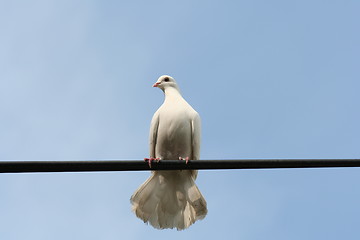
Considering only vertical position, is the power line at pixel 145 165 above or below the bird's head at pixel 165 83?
below

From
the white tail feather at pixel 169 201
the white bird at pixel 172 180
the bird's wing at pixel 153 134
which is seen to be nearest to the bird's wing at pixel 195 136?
the white bird at pixel 172 180

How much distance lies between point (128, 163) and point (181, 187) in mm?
4133

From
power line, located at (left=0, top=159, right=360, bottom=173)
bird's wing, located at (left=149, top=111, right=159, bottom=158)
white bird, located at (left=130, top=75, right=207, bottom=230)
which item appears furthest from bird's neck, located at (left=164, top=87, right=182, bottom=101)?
power line, located at (left=0, top=159, right=360, bottom=173)

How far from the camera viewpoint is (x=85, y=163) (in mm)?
5141

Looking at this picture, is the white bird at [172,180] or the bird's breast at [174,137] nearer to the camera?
the white bird at [172,180]

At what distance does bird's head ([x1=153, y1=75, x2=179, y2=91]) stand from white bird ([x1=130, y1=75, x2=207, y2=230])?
1050 mm

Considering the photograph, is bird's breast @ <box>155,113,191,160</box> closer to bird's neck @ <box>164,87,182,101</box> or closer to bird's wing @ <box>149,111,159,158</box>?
bird's wing @ <box>149,111,159,158</box>

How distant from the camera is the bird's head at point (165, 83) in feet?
36.5

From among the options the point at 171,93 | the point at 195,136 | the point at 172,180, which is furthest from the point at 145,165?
the point at 171,93

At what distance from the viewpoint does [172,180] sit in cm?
942

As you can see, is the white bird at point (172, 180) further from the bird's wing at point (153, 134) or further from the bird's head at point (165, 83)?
the bird's head at point (165, 83)

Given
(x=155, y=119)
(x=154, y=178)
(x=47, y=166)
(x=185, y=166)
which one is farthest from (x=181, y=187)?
(x=47, y=166)

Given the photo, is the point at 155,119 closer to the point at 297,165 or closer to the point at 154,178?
the point at 154,178

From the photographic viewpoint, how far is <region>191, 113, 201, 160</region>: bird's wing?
961 cm
